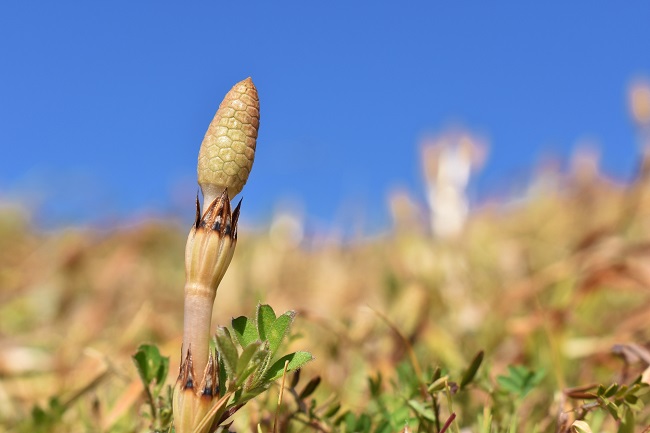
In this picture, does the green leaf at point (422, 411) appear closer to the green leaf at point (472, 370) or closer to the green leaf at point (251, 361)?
the green leaf at point (472, 370)

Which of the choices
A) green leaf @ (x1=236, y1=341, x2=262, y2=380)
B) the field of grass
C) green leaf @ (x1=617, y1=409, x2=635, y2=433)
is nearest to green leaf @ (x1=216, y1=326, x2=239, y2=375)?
green leaf @ (x1=236, y1=341, x2=262, y2=380)

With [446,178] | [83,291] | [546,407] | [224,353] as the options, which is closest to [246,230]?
[446,178]

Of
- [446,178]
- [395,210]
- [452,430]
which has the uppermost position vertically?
[446,178]

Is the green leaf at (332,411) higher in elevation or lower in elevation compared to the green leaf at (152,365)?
lower

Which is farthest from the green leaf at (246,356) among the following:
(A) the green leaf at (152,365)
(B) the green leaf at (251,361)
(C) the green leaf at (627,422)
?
(C) the green leaf at (627,422)

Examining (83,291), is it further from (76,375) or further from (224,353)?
(224,353)

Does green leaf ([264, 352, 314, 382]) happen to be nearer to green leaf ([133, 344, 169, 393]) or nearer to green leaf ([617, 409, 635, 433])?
green leaf ([133, 344, 169, 393])
